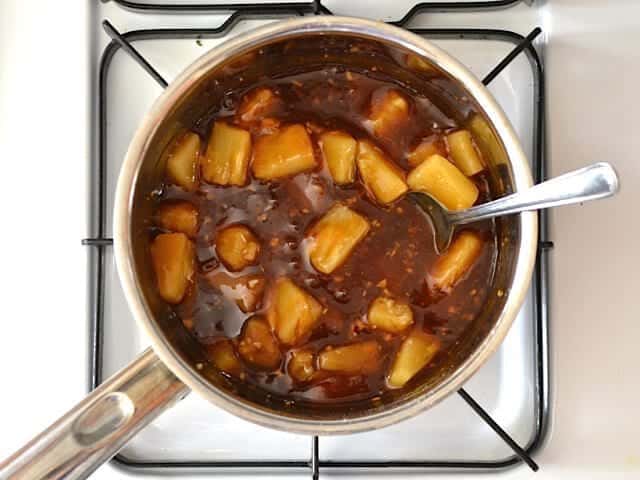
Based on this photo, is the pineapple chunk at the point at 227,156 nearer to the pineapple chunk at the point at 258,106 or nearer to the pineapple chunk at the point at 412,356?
the pineapple chunk at the point at 258,106

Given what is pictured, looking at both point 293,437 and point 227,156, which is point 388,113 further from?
point 293,437

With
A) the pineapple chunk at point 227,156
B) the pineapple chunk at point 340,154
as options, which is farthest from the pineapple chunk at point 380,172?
the pineapple chunk at point 227,156

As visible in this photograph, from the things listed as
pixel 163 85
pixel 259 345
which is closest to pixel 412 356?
pixel 259 345

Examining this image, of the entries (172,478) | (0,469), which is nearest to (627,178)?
(172,478)

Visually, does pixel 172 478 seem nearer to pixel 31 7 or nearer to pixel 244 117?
pixel 244 117

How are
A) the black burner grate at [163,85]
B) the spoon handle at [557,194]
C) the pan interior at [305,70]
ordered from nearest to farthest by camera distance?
the spoon handle at [557,194]
the pan interior at [305,70]
the black burner grate at [163,85]

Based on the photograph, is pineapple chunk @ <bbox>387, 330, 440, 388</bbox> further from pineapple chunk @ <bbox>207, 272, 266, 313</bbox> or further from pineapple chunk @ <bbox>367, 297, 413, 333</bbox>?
pineapple chunk @ <bbox>207, 272, 266, 313</bbox>

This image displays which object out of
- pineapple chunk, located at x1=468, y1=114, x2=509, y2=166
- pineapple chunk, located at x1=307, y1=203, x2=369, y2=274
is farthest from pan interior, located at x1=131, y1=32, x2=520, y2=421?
pineapple chunk, located at x1=307, y1=203, x2=369, y2=274
